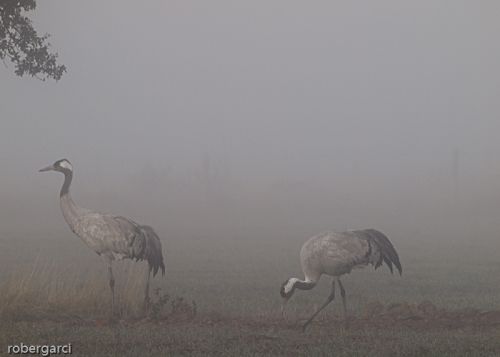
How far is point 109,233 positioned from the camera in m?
14.2

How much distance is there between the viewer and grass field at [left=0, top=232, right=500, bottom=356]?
34.1 ft

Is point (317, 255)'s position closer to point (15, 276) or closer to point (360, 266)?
point (360, 266)

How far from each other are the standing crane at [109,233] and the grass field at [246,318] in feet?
2.57

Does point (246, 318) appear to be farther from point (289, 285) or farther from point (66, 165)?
point (66, 165)

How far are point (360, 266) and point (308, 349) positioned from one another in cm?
457

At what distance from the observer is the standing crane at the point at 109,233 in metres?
14.2

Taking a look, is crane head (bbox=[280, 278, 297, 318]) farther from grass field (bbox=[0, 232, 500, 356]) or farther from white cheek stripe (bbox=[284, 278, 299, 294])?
grass field (bbox=[0, 232, 500, 356])

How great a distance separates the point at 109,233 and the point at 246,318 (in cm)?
304

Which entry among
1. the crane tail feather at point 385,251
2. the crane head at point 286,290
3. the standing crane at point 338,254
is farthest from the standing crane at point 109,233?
the crane tail feather at point 385,251

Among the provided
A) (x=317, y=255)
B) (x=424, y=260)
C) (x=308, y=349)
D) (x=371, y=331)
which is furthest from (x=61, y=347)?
(x=424, y=260)

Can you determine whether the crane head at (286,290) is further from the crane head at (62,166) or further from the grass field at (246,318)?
the crane head at (62,166)

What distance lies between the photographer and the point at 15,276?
14.8m

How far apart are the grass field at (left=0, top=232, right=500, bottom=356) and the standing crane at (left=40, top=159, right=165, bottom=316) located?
78 cm

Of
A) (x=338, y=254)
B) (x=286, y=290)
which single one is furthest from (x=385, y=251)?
(x=286, y=290)
